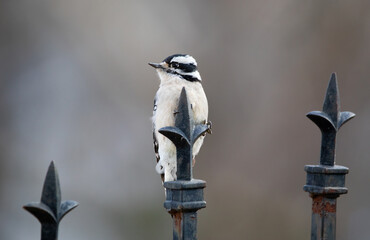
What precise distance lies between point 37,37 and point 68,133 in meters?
0.87

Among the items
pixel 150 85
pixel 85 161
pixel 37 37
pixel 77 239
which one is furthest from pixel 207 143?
pixel 37 37

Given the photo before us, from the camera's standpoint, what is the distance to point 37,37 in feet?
15.7

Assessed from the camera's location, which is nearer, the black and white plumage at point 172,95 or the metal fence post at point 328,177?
the metal fence post at point 328,177

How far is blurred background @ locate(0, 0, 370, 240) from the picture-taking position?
15.7ft

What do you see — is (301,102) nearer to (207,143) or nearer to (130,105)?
(207,143)

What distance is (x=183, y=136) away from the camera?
1.69 meters

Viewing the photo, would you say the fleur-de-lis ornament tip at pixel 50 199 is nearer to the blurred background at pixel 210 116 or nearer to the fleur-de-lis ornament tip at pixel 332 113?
the fleur-de-lis ornament tip at pixel 332 113

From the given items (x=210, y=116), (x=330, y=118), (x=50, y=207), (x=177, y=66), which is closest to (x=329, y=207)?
(x=330, y=118)

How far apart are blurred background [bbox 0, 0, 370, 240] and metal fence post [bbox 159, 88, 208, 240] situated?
10.5ft

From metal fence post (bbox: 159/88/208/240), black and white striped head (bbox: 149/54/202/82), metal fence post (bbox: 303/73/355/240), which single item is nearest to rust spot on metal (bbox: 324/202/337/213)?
metal fence post (bbox: 303/73/355/240)

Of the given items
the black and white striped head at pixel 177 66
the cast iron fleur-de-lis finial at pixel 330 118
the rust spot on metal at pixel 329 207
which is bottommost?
the rust spot on metal at pixel 329 207

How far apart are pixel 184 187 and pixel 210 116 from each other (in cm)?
325

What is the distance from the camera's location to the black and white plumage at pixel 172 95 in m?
3.44

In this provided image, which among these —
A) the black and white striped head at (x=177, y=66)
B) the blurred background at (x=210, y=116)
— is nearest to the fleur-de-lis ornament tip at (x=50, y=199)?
the black and white striped head at (x=177, y=66)
